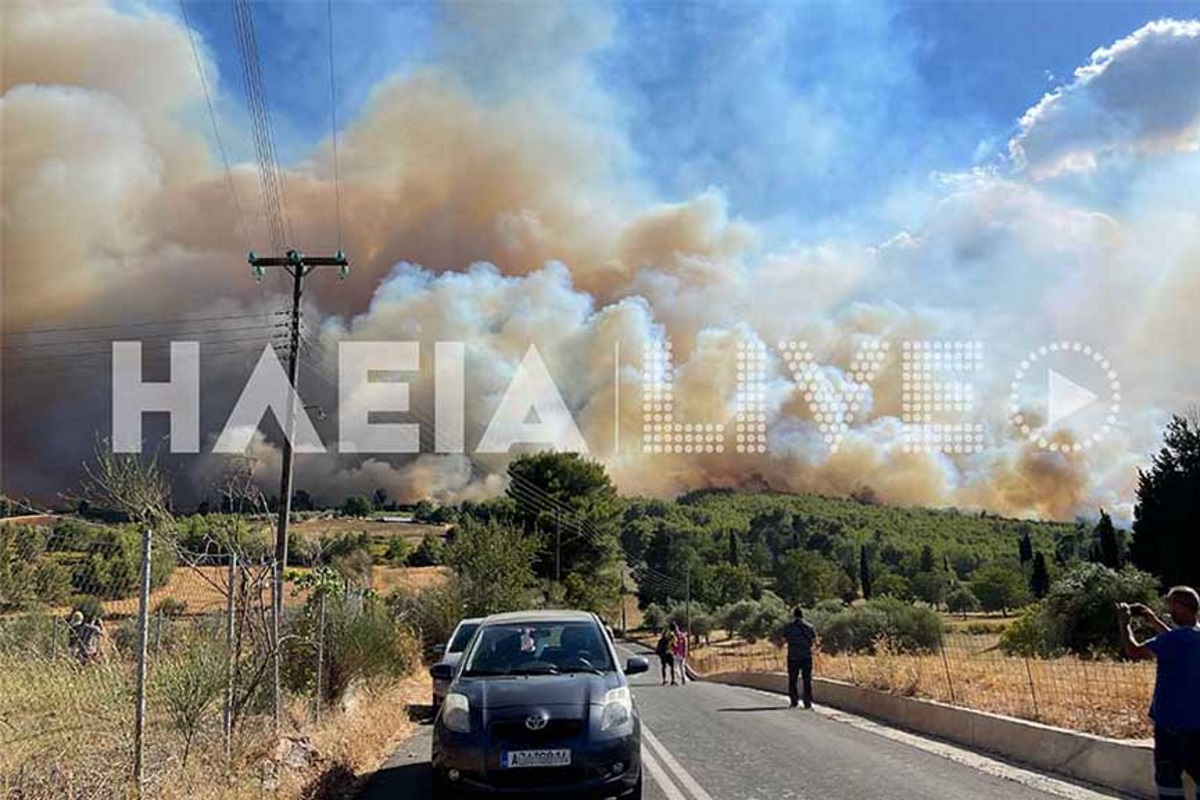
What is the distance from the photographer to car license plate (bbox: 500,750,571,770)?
7.38 m

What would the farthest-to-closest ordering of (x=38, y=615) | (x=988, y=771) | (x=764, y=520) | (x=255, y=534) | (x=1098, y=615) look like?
(x=764, y=520) < (x=1098, y=615) < (x=255, y=534) < (x=988, y=771) < (x=38, y=615)

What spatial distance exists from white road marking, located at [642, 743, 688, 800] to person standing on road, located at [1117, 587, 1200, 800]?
3701 mm

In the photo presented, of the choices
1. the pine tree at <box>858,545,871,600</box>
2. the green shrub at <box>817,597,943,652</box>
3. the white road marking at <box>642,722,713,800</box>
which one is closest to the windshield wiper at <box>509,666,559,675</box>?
the white road marking at <box>642,722,713,800</box>

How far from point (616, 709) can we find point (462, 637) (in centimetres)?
865

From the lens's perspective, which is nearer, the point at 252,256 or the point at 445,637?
the point at 252,256

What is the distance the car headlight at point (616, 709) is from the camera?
302 inches

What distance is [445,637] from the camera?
2888 cm

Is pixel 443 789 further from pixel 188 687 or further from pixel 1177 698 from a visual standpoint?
pixel 1177 698

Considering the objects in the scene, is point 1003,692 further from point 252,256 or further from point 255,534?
point 252,256

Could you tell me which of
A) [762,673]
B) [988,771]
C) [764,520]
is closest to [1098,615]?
[762,673]

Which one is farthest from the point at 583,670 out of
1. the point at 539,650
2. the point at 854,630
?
the point at 854,630

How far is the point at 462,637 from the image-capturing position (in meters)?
16.0

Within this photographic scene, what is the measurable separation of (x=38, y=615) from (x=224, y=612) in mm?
1672

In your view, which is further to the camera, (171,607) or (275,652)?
(171,607)
